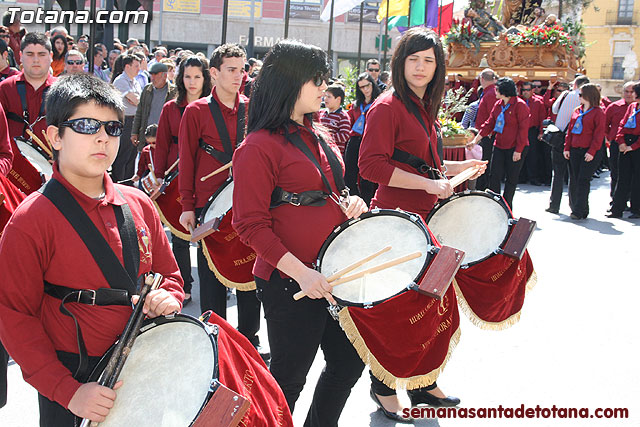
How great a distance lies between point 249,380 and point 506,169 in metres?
9.09

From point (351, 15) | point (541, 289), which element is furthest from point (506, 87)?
point (351, 15)

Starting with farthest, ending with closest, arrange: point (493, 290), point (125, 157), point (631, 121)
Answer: point (631, 121), point (125, 157), point (493, 290)

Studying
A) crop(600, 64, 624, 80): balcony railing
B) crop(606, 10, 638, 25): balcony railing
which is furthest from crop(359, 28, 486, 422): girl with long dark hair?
crop(606, 10, 638, 25): balcony railing

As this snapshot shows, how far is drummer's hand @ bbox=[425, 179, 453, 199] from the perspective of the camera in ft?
12.1

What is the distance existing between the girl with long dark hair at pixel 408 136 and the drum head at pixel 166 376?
1.73 m

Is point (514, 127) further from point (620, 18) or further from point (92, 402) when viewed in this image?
point (620, 18)

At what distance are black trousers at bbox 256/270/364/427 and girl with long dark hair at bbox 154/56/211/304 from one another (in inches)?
105

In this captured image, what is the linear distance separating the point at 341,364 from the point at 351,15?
124ft

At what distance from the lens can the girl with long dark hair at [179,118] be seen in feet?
18.7

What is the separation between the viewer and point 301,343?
3.09m

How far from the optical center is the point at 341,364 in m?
3.24

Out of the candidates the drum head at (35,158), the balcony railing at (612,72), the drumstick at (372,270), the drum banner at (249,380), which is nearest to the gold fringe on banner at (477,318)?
the drumstick at (372,270)

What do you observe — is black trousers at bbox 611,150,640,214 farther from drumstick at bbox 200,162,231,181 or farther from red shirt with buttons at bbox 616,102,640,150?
drumstick at bbox 200,162,231,181

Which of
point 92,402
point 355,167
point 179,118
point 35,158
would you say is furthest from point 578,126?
point 92,402
